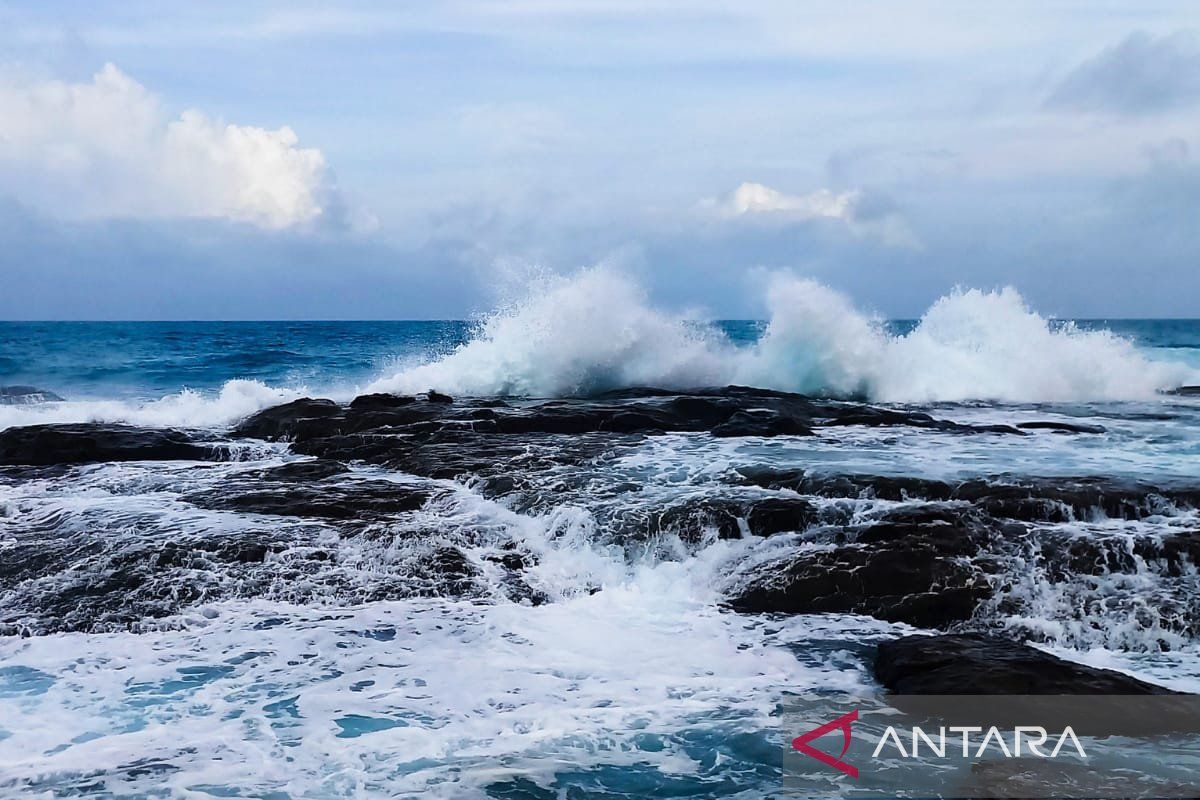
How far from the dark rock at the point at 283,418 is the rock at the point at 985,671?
1022cm

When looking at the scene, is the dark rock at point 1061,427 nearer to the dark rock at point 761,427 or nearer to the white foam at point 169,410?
the dark rock at point 761,427

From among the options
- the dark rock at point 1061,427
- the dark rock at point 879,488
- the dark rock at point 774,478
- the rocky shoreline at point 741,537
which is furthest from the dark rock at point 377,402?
the dark rock at point 1061,427

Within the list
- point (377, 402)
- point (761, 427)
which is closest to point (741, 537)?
point (761, 427)

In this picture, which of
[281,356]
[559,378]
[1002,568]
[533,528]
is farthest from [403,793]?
[281,356]

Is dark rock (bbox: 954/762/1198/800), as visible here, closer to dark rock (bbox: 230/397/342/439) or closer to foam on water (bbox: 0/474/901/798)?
foam on water (bbox: 0/474/901/798)

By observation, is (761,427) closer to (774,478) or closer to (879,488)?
(774,478)

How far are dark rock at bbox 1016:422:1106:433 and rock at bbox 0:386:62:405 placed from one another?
722 inches

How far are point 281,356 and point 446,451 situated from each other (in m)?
26.6

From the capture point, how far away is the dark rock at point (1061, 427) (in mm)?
14152

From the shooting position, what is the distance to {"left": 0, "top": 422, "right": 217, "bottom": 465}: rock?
12617 millimetres

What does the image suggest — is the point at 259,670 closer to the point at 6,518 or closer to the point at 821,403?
the point at 6,518

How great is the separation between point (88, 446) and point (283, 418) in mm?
2739

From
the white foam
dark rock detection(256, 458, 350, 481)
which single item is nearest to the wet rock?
dark rock detection(256, 458, 350, 481)

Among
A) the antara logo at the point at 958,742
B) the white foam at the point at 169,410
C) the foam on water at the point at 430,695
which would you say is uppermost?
the white foam at the point at 169,410
